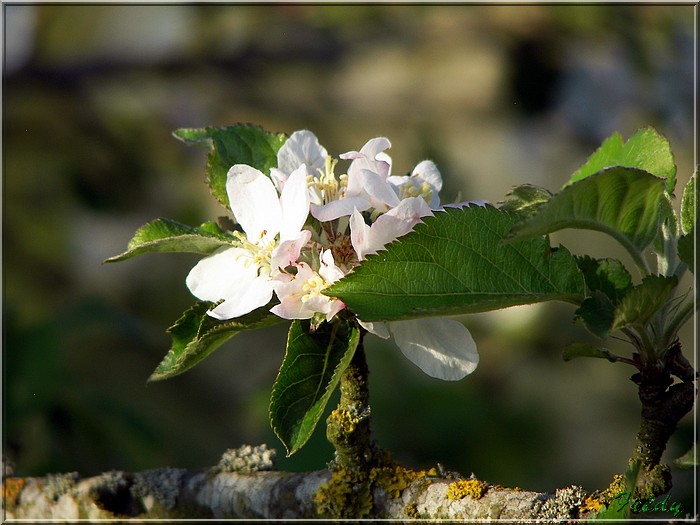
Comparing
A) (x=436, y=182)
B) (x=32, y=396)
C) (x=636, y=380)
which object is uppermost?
(x=436, y=182)

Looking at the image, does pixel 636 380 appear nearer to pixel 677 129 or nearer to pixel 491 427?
pixel 491 427

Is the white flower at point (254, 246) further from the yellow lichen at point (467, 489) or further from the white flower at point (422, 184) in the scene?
the yellow lichen at point (467, 489)

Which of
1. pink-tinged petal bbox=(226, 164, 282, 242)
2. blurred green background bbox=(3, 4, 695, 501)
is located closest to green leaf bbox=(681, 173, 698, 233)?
pink-tinged petal bbox=(226, 164, 282, 242)

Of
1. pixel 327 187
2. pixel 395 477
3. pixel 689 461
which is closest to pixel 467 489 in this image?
pixel 395 477

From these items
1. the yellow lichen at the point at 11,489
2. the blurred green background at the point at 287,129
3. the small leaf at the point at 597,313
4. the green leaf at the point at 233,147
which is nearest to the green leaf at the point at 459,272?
the small leaf at the point at 597,313

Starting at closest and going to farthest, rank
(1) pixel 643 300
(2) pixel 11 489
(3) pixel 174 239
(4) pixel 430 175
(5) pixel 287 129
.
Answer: (1) pixel 643 300 < (3) pixel 174 239 < (4) pixel 430 175 < (2) pixel 11 489 < (5) pixel 287 129

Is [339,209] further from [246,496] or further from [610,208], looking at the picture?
[246,496]

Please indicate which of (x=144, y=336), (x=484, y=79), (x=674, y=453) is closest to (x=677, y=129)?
(x=484, y=79)
